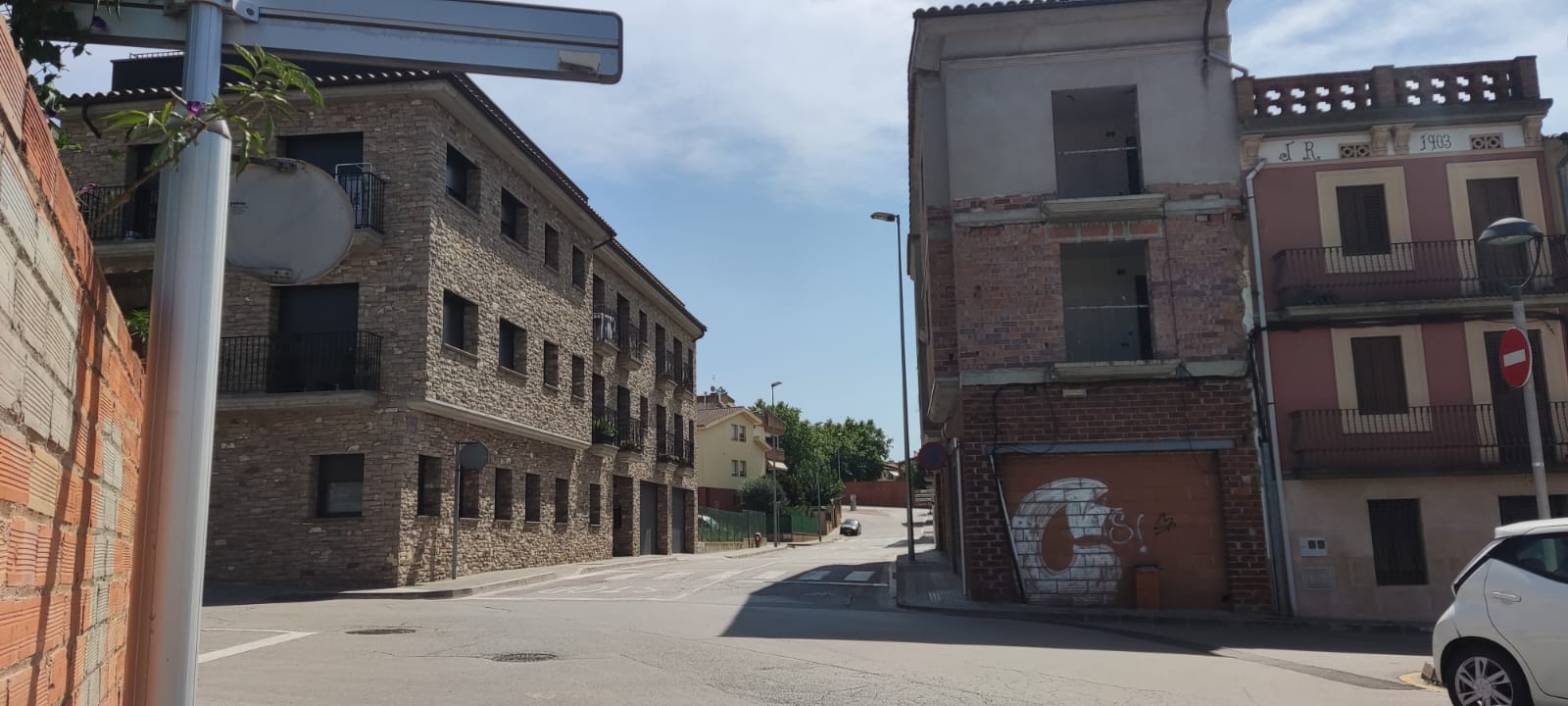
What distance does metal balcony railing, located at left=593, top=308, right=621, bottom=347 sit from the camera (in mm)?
32875

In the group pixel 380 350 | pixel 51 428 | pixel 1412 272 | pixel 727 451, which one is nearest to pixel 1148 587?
pixel 1412 272

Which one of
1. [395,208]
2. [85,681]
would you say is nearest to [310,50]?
[85,681]

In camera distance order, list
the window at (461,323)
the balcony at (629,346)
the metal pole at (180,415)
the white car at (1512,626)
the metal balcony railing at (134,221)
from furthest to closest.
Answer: the balcony at (629,346)
the window at (461,323)
the metal balcony railing at (134,221)
the white car at (1512,626)
the metal pole at (180,415)

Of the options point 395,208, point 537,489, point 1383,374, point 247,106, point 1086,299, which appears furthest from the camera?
point 537,489

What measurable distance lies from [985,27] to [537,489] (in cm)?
1597

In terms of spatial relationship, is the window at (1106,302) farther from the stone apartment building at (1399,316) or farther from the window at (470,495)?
the window at (470,495)

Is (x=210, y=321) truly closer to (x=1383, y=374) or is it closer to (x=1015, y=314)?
(x=1015, y=314)

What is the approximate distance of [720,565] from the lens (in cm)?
2878

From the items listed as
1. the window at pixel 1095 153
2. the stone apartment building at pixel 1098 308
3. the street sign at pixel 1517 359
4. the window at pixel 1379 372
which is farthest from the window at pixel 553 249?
the street sign at pixel 1517 359

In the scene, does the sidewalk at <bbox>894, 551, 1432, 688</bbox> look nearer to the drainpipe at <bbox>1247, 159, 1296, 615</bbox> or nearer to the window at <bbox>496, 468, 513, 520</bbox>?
the drainpipe at <bbox>1247, 159, 1296, 615</bbox>

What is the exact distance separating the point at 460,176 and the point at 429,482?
6.68 m

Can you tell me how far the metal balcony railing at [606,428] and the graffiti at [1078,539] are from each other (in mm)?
17618

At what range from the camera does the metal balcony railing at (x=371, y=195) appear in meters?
21.6

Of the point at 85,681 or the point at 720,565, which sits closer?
the point at 85,681
